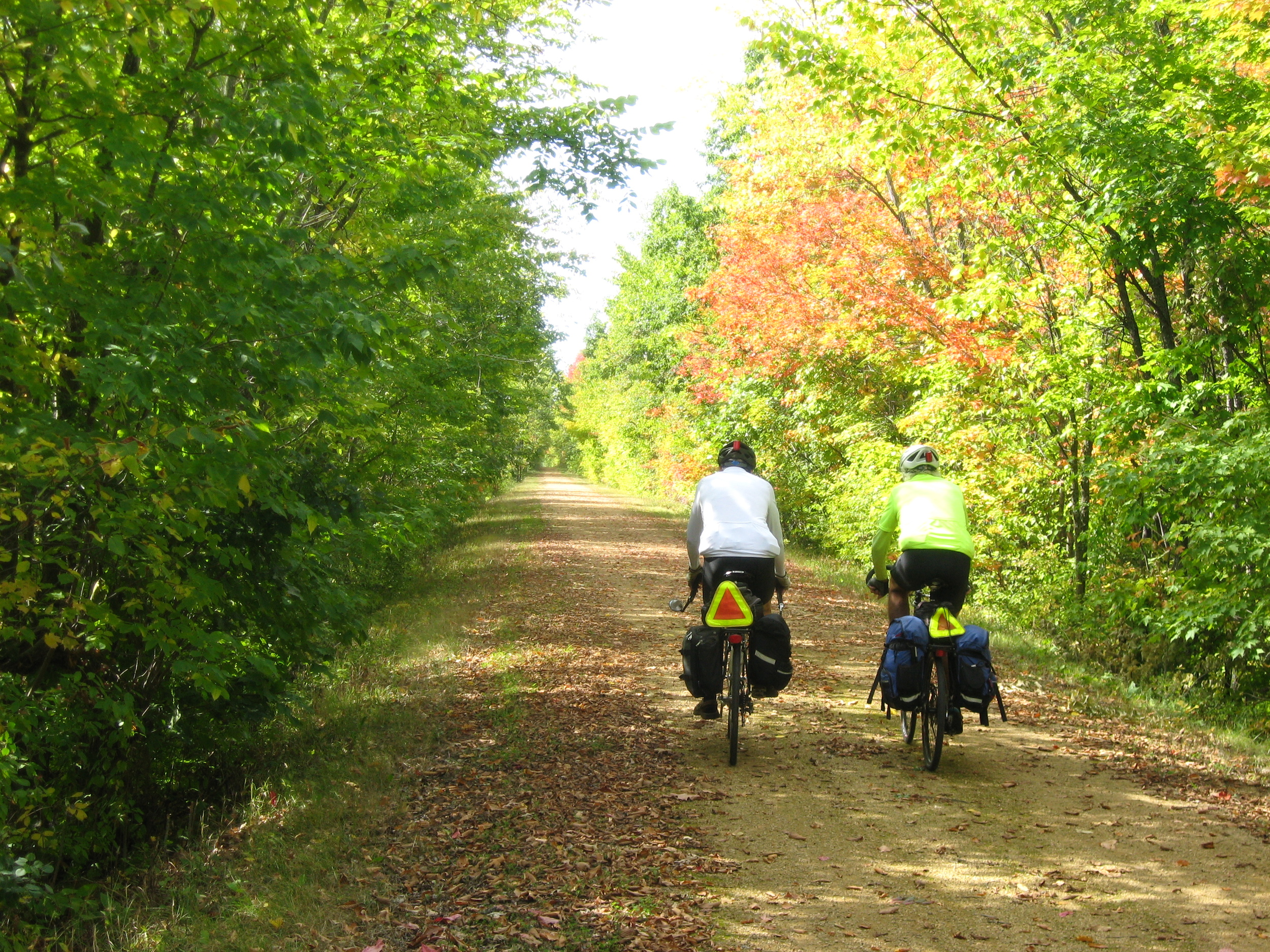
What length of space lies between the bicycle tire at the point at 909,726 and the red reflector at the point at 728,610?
1473mm

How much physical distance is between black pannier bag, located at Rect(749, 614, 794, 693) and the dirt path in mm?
568

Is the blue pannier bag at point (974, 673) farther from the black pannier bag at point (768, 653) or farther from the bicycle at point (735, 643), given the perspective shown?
the bicycle at point (735, 643)

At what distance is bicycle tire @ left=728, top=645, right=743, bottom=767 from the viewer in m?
6.30

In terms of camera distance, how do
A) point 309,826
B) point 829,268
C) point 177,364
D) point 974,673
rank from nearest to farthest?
point 177,364
point 309,826
point 974,673
point 829,268

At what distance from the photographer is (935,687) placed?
6223 millimetres

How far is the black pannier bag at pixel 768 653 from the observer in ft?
21.3

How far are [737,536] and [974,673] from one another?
67.0 inches

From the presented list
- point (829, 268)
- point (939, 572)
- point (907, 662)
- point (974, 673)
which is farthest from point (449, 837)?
point (829, 268)

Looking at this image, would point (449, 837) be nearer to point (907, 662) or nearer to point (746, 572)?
point (746, 572)

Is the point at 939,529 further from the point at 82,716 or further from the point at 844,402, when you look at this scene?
the point at 844,402

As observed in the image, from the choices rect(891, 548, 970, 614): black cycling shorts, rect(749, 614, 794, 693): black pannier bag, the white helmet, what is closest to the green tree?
rect(749, 614, 794, 693): black pannier bag

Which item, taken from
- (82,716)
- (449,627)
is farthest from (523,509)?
(82,716)

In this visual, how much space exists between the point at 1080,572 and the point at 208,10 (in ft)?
34.7

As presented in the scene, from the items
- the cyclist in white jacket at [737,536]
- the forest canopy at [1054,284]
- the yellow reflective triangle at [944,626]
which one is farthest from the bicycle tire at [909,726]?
the forest canopy at [1054,284]
